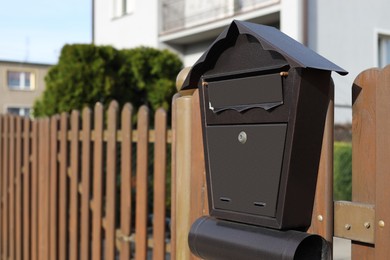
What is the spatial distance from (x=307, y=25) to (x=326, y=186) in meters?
8.66

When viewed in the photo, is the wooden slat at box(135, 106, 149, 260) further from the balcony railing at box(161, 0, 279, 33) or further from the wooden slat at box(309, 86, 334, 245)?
the balcony railing at box(161, 0, 279, 33)

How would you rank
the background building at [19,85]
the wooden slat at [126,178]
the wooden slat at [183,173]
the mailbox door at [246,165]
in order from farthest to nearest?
the background building at [19,85]
the wooden slat at [126,178]
the wooden slat at [183,173]
the mailbox door at [246,165]

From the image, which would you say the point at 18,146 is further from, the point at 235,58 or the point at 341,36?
the point at 341,36

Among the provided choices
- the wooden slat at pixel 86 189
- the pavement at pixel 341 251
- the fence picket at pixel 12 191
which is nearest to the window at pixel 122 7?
the pavement at pixel 341 251

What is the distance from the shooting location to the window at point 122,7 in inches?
596

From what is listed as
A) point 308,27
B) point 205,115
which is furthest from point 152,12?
point 205,115

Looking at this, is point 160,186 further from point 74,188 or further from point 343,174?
point 343,174

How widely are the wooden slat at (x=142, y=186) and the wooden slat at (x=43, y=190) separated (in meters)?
1.22

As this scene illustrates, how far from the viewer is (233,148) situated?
1.65 m

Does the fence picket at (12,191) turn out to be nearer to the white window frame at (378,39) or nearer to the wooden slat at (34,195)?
the wooden slat at (34,195)

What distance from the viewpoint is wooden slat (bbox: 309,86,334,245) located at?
1.49m

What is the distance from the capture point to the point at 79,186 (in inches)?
144

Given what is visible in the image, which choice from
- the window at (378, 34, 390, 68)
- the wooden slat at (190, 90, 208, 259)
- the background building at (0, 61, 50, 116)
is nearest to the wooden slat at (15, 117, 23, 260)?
the wooden slat at (190, 90, 208, 259)

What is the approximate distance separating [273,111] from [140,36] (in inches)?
522
